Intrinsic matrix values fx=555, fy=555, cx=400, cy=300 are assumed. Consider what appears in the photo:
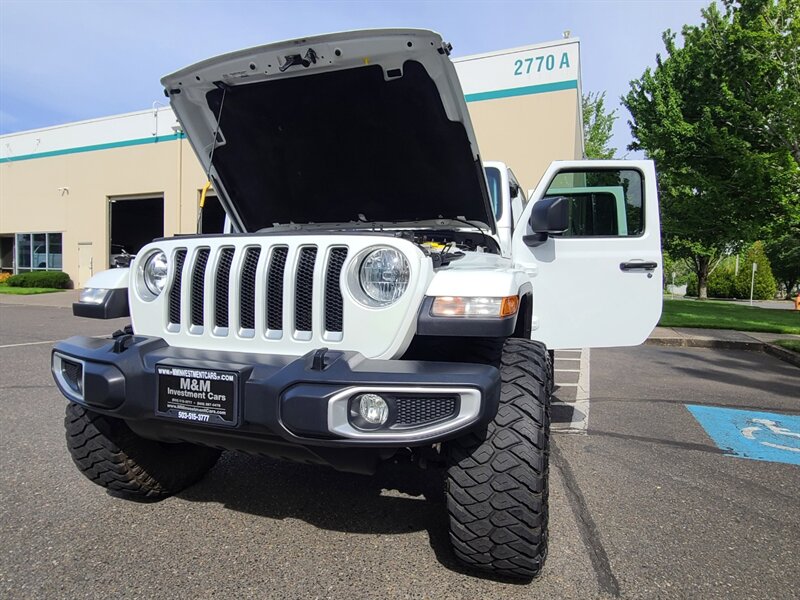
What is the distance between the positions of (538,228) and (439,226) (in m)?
0.71

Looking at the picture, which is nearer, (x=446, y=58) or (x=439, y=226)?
(x=446, y=58)

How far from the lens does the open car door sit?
3.65 meters

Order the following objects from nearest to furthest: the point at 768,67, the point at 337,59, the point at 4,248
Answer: the point at 337,59 → the point at 768,67 → the point at 4,248

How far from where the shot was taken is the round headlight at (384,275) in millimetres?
2111

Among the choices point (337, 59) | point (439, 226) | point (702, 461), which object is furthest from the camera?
point (702, 461)

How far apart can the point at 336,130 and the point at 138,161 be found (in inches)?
854

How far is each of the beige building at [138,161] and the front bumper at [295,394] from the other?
12.4 metres

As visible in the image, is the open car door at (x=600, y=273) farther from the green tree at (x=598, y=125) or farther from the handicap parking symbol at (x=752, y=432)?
the green tree at (x=598, y=125)

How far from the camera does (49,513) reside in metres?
2.72

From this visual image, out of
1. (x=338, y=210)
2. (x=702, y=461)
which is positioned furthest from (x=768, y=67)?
(x=338, y=210)

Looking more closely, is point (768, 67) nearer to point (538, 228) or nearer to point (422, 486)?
point (538, 228)

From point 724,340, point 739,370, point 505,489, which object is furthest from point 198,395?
point 724,340

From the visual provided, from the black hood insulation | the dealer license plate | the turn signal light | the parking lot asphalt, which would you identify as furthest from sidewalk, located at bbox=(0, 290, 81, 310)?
the turn signal light

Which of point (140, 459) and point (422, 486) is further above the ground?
point (140, 459)
